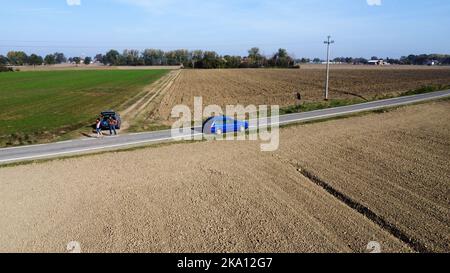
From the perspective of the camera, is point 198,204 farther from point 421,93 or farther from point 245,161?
point 421,93

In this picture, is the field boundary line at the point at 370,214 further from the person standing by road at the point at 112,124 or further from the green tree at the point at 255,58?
the green tree at the point at 255,58

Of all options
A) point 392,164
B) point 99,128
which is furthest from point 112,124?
point 392,164

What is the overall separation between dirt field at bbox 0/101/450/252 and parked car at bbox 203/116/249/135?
6.04ft

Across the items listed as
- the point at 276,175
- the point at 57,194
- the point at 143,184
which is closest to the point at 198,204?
the point at 143,184

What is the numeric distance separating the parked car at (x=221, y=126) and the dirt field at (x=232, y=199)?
6.04 feet

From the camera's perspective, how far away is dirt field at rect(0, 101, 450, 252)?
10.7 m

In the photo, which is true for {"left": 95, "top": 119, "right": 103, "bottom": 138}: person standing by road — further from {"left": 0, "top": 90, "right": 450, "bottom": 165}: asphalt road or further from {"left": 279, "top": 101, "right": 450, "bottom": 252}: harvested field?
{"left": 279, "top": 101, "right": 450, "bottom": 252}: harvested field

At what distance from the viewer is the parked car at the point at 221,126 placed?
23.2 m

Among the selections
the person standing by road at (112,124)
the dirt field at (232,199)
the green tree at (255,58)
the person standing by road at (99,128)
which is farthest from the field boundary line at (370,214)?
the green tree at (255,58)

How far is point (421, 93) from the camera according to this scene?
42719mm

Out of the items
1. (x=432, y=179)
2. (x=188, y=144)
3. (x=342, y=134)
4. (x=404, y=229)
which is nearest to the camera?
(x=404, y=229)

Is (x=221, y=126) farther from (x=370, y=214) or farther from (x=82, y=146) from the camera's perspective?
(x=370, y=214)

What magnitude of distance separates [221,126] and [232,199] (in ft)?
33.8
